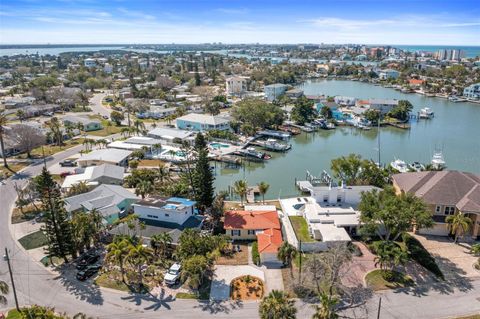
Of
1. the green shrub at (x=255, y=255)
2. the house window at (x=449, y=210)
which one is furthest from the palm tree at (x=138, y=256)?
the house window at (x=449, y=210)

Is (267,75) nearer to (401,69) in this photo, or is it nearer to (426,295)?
(401,69)

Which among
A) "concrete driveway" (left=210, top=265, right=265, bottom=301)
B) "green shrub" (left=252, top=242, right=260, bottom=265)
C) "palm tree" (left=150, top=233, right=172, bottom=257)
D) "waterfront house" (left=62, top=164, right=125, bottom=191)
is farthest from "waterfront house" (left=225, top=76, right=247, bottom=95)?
"concrete driveway" (left=210, top=265, right=265, bottom=301)

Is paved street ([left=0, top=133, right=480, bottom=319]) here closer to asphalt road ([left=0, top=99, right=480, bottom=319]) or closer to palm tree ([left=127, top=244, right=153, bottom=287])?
asphalt road ([left=0, top=99, right=480, bottom=319])

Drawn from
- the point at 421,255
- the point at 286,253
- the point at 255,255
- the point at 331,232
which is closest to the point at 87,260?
the point at 255,255

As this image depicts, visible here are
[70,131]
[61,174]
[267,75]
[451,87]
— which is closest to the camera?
[61,174]

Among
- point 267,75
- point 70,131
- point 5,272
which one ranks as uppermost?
point 267,75

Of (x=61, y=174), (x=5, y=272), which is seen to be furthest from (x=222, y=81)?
(x=5, y=272)
